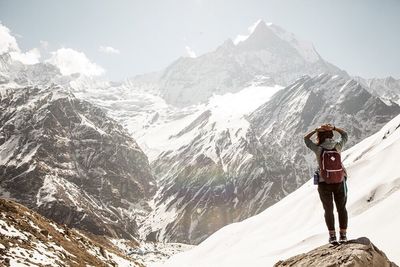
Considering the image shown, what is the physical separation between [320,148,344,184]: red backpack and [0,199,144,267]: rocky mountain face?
56.2ft

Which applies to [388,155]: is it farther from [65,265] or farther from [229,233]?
[65,265]

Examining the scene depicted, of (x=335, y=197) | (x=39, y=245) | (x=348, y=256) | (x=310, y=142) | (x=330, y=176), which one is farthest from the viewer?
Answer: (x=39, y=245)

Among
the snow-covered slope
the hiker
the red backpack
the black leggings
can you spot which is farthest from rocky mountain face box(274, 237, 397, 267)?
the snow-covered slope

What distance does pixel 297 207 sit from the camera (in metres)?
44.6

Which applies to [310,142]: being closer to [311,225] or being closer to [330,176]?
[330,176]

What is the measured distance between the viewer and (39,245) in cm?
2895

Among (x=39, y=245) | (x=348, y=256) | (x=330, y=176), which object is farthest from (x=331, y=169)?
(x=39, y=245)

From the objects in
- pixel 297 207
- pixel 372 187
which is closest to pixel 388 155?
pixel 372 187

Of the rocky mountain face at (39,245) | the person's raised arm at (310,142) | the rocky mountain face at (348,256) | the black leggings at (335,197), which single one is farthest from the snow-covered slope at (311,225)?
the rocky mountain face at (39,245)

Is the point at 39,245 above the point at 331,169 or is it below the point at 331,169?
below

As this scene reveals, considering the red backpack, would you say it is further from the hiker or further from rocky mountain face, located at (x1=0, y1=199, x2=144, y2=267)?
rocky mountain face, located at (x1=0, y1=199, x2=144, y2=267)

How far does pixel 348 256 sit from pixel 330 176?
2222mm

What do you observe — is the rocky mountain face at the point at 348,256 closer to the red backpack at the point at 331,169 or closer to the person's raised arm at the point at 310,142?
the red backpack at the point at 331,169

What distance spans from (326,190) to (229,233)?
3746 centimetres
